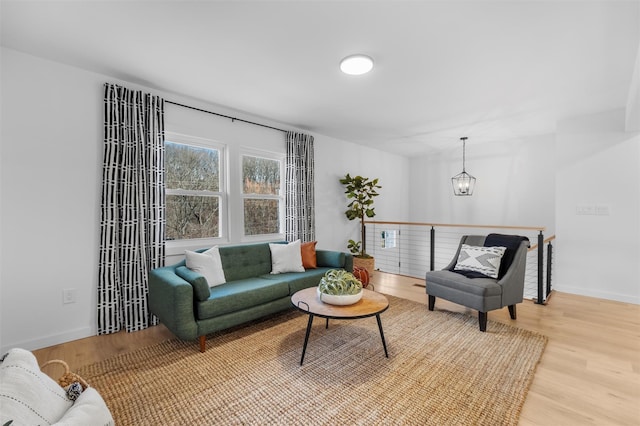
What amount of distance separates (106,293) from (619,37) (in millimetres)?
4690

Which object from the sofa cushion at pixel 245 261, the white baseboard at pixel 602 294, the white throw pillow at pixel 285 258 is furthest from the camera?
the white baseboard at pixel 602 294

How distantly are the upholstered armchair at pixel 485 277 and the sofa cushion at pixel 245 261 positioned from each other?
1.94m

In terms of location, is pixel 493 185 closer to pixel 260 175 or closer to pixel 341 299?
pixel 260 175

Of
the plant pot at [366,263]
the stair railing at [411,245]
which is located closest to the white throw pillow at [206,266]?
the plant pot at [366,263]

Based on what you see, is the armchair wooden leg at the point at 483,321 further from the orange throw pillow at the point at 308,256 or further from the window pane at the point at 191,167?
the window pane at the point at 191,167

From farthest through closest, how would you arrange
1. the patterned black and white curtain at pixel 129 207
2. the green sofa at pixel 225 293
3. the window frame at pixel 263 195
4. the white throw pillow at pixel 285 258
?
the window frame at pixel 263 195
the white throw pillow at pixel 285 258
the patterned black and white curtain at pixel 129 207
the green sofa at pixel 225 293

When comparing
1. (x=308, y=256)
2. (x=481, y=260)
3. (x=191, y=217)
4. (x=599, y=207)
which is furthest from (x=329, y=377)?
(x=599, y=207)

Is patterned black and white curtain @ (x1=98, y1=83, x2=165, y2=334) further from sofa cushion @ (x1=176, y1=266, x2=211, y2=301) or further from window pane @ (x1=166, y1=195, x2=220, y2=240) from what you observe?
sofa cushion @ (x1=176, y1=266, x2=211, y2=301)

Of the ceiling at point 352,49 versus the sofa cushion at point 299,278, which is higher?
the ceiling at point 352,49

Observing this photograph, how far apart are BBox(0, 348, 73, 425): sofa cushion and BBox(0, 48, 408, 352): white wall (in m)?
1.49

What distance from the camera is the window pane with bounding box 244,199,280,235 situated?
3.95 meters

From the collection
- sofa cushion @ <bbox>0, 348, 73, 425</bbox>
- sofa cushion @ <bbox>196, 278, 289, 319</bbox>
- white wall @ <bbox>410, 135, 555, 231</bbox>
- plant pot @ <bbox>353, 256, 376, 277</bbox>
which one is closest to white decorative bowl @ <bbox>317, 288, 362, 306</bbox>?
sofa cushion @ <bbox>196, 278, 289, 319</bbox>

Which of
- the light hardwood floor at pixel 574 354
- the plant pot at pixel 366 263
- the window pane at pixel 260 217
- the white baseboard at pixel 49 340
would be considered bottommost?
the light hardwood floor at pixel 574 354

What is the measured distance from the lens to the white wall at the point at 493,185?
503 centimetres
